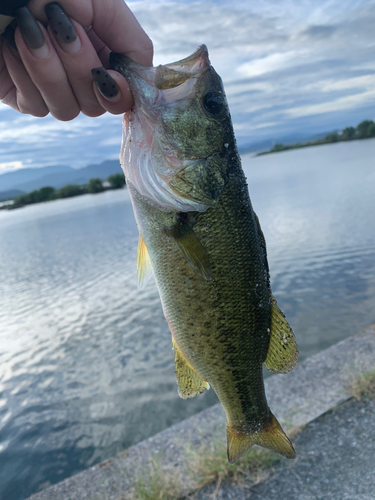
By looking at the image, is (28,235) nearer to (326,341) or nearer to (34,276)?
(34,276)

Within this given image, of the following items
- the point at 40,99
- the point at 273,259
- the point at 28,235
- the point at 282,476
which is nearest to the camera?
the point at 40,99

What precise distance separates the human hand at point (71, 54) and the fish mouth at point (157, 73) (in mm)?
87

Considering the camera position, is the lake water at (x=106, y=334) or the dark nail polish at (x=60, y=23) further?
the lake water at (x=106, y=334)

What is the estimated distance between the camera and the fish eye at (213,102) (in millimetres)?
1989

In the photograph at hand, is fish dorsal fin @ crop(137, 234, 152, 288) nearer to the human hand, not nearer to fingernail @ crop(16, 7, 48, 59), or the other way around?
the human hand

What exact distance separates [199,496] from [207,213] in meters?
3.26

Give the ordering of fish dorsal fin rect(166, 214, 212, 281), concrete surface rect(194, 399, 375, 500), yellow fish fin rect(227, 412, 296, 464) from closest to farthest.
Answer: fish dorsal fin rect(166, 214, 212, 281)
yellow fish fin rect(227, 412, 296, 464)
concrete surface rect(194, 399, 375, 500)

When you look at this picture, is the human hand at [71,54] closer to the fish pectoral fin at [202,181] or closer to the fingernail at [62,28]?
the fingernail at [62,28]

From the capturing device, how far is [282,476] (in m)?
3.64

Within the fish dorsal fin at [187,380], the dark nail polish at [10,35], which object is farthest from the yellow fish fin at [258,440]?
the dark nail polish at [10,35]

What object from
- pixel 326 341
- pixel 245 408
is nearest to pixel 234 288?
pixel 245 408

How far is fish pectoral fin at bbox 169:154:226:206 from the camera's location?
78.5 inches

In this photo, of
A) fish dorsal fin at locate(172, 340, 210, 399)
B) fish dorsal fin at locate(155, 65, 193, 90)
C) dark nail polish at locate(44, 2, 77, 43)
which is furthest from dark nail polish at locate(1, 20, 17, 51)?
fish dorsal fin at locate(172, 340, 210, 399)

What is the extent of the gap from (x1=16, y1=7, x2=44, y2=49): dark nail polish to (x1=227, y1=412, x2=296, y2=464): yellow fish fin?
2.53 metres
